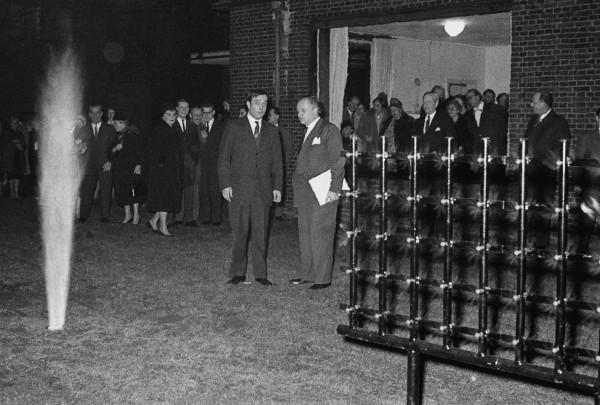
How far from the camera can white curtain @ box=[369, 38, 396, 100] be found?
22.1 meters

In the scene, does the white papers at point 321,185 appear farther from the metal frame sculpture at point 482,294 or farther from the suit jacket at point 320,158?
the metal frame sculpture at point 482,294

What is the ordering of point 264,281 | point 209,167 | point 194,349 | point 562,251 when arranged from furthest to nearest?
point 209,167 → point 264,281 → point 194,349 → point 562,251

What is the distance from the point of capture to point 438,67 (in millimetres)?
24109

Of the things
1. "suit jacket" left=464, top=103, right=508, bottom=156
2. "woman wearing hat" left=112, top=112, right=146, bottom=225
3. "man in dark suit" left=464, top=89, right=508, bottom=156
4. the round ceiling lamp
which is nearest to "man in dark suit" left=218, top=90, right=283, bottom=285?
"woman wearing hat" left=112, top=112, right=146, bottom=225

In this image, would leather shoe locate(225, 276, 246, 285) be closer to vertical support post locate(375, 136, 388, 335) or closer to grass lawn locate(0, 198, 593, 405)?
grass lawn locate(0, 198, 593, 405)

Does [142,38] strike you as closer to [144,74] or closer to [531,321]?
[144,74]

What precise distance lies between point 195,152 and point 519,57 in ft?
18.3

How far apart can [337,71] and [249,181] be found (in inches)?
373

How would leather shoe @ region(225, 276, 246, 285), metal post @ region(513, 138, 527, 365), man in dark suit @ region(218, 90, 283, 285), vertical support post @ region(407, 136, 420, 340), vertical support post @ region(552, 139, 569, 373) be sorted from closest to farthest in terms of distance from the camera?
1. vertical support post @ region(552, 139, 569, 373)
2. metal post @ region(513, 138, 527, 365)
3. vertical support post @ region(407, 136, 420, 340)
4. man in dark suit @ region(218, 90, 283, 285)
5. leather shoe @ region(225, 276, 246, 285)

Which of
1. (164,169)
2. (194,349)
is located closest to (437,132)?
(164,169)

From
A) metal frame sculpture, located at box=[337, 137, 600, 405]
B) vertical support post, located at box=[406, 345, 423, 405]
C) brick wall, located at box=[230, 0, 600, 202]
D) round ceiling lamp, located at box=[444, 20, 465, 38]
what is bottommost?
vertical support post, located at box=[406, 345, 423, 405]

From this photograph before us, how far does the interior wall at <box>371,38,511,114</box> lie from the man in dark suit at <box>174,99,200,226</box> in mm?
8704

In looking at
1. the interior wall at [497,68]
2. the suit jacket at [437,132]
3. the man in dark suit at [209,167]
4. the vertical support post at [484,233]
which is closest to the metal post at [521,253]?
the vertical support post at [484,233]

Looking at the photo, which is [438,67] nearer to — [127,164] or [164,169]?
[127,164]
